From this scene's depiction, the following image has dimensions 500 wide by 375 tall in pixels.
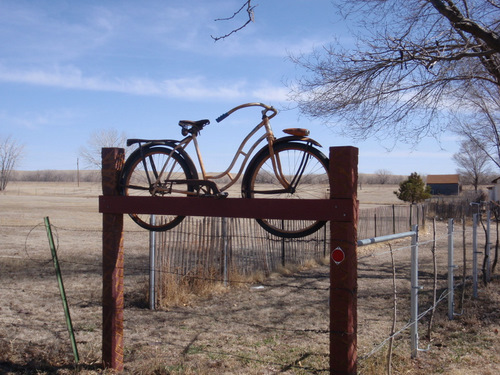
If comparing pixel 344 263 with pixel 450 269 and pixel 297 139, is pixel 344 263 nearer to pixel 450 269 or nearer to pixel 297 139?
pixel 297 139

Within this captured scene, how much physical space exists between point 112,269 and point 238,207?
5.34 ft

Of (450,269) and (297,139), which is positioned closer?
(297,139)

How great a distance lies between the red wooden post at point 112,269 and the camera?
4.73 m

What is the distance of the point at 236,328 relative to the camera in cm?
685

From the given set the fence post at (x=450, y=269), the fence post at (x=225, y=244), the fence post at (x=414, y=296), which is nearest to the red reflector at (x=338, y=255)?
the fence post at (x=414, y=296)

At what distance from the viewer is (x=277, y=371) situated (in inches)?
199

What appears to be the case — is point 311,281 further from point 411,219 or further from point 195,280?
point 411,219

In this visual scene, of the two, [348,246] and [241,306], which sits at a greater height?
[348,246]

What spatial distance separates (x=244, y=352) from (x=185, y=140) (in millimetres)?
2774

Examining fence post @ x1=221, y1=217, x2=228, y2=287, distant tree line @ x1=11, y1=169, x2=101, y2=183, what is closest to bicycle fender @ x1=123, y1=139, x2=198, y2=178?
fence post @ x1=221, y1=217, x2=228, y2=287

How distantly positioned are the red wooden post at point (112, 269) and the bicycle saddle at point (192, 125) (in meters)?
0.81

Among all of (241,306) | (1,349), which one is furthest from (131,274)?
(1,349)

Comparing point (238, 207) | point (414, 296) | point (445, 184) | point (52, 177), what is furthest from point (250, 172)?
point (52, 177)

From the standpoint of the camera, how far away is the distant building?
2584 inches
